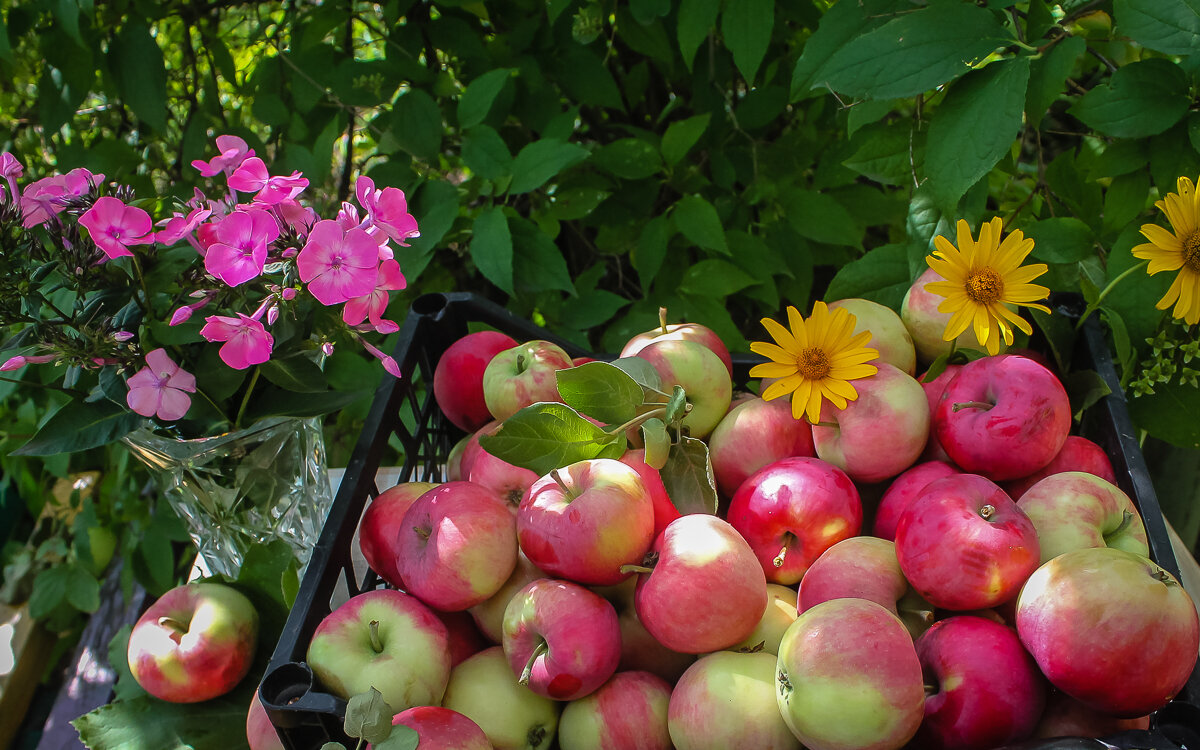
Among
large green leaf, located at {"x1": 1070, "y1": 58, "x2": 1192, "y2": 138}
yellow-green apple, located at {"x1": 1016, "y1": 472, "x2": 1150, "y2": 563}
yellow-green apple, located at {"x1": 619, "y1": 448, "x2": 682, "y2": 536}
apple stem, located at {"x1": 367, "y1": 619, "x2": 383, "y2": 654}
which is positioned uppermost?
large green leaf, located at {"x1": 1070, "y1": 58, "x2": 1192, "y2": 138}

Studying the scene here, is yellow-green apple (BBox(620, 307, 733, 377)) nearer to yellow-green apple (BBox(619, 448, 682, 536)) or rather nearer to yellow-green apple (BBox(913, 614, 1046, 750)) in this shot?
yellow-green apple (BBox(619, 448, 682, 536))

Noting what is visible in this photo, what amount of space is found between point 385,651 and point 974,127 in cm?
70

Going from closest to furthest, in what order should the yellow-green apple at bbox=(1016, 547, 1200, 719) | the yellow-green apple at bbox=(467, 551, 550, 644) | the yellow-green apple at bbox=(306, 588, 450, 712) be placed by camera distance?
the yellow-green apple at bbox=(1016, 547, 1200, 719)
the yellow-green apple at bbox=(306, 588, 450, 712)
the yellow-green apple at bbox=(467, 551, 550, 644)

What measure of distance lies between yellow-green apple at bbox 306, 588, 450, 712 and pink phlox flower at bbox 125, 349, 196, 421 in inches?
8.7

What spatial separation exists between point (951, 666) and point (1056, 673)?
0.21 feet

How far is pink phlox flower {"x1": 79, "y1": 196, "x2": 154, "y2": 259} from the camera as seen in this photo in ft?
2.07

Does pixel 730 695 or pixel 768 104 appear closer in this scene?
pixel 730 695

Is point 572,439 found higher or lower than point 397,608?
higher

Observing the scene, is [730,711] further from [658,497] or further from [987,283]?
[987,283]

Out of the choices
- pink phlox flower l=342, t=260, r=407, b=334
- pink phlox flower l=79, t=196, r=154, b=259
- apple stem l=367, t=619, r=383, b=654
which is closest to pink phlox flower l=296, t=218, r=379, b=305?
pink phlox flower l=342, t=260, r=407, b=334

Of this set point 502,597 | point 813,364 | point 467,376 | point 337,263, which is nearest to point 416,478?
point 467,376

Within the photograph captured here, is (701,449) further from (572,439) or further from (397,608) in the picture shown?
(397,608)

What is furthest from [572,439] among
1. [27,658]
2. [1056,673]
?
[27,658]

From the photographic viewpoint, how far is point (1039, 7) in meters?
0.81
